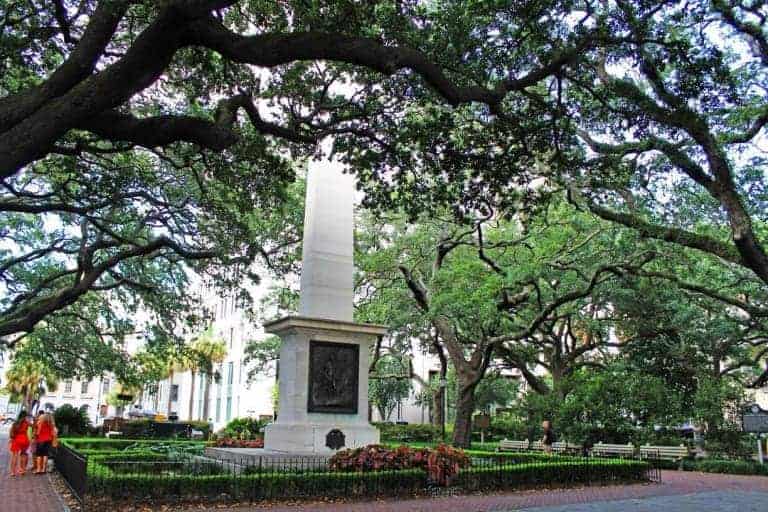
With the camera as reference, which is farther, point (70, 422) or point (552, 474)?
point (70, 422)

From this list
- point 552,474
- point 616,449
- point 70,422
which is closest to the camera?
point 552,474

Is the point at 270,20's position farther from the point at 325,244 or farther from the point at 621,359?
the point at 621,359

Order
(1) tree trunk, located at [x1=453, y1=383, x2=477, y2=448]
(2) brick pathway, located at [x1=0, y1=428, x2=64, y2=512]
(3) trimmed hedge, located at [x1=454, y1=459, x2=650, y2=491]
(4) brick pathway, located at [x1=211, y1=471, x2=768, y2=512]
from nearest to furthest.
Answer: (4) brick pathway, located at [x1=211, y1=471, x2=768, y2=512] < (2) brick pathway, located at [x1=0, y1=428, x2=64, y2=512] < (3) trimmed hedge, located at [x1=454, y1=459, x2=650, y2=491] < (1) tree trunk, located at [x1=453, y1=383, x2=477, y2=448]

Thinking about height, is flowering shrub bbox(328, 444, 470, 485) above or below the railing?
above

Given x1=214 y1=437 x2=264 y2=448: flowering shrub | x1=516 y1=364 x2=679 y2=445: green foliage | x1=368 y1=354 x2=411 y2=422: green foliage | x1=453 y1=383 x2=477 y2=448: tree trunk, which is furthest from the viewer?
x1=368 y1=354 x2=411 y2=422: green foliage

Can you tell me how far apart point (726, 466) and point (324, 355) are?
14.3m

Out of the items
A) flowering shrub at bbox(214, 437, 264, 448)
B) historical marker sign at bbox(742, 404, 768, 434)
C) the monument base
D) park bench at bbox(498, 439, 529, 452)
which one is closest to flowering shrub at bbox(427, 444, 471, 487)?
the monument base

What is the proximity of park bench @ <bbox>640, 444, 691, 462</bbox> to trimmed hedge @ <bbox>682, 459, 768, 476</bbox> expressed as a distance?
73 centimetres

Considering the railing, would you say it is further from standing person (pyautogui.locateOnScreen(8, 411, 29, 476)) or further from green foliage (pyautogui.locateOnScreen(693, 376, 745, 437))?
green foliage (pyautogui.locateOnScreen(693, 376, 745, 437))

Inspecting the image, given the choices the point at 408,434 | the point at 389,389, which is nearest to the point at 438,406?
the point at 408,434

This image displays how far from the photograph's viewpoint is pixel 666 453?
24.3 m

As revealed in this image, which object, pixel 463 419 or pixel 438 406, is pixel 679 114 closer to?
pixel 463 419

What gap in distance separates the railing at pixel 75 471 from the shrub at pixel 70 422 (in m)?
14.4

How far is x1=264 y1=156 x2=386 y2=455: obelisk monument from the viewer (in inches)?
531
